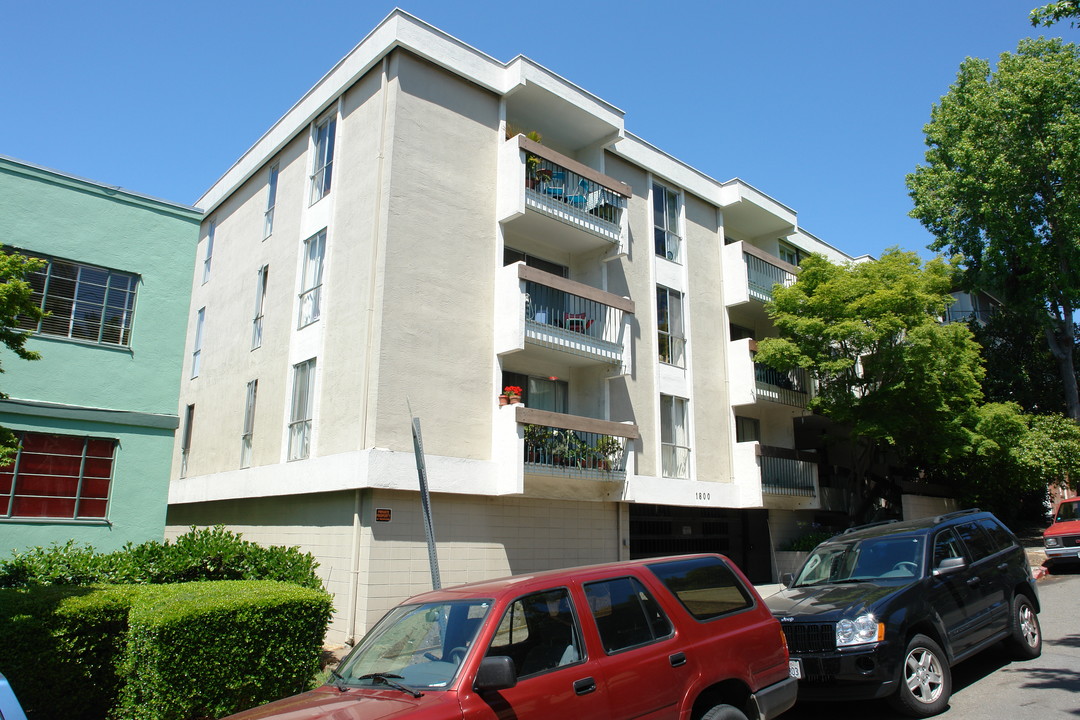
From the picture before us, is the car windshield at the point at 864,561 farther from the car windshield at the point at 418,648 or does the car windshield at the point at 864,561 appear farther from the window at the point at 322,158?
the window at the point at 322,158

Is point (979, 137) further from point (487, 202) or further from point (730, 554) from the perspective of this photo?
point (487, 202)

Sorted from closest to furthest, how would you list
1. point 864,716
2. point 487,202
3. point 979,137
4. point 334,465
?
1. point 864,716
2. point 334,465
3. point 487,202
4. point 979,137

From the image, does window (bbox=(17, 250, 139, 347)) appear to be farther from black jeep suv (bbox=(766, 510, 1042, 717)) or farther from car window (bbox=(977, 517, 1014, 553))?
car window (bbox=(977, 517, 1014, 553))

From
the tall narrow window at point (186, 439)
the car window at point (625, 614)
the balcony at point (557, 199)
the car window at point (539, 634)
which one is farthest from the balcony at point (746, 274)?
the car window at point (539, 634)

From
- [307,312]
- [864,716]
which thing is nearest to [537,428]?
[307,312]

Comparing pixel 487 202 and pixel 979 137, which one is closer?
pixel 487 202

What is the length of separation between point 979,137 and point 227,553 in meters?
27.2

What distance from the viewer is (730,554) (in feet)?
72.8

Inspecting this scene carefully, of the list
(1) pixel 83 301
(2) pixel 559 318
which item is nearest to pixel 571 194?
(2) pixel 559 318

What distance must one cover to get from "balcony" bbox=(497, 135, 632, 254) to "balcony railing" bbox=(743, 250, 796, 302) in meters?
5.84

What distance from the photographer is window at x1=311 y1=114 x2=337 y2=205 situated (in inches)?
691

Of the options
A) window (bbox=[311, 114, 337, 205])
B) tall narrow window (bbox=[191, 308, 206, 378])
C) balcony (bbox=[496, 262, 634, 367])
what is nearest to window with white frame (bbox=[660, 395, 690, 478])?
balcony (bbox=[496, 262, 634, 367])

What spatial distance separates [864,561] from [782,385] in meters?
14.3

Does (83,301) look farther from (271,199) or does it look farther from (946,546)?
(946,546)
